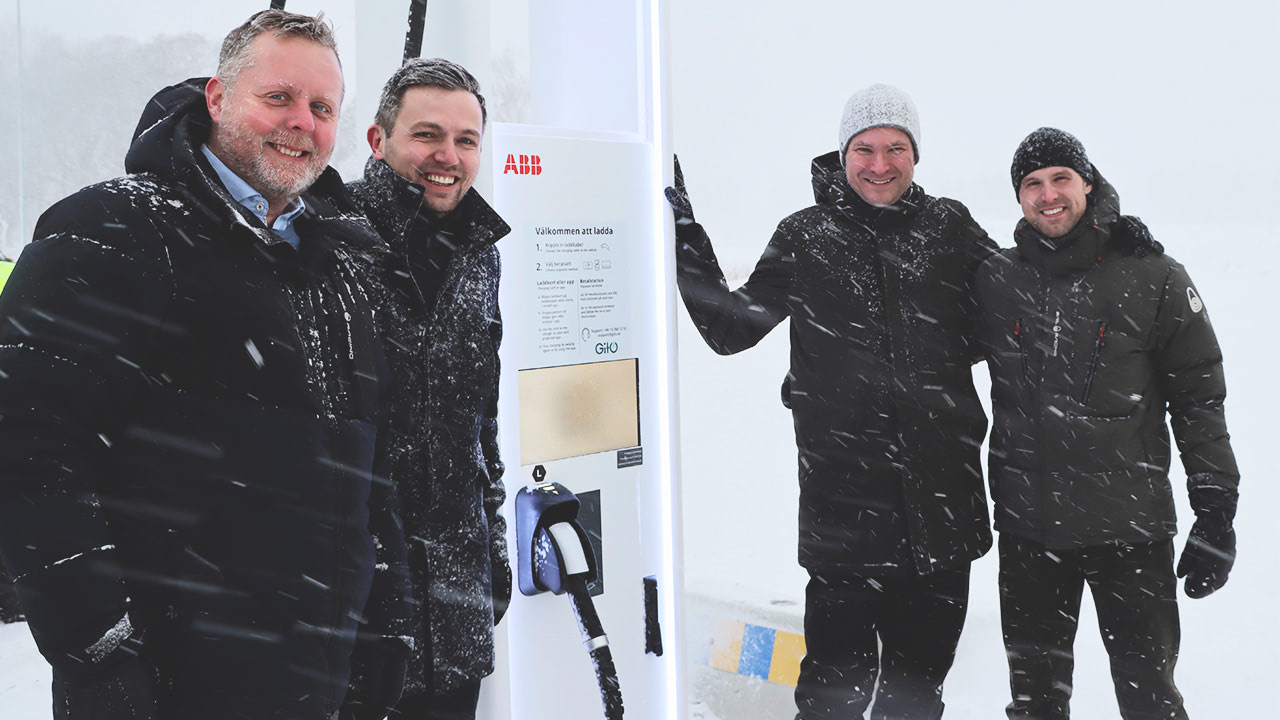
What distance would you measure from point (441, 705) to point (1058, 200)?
1865 mm

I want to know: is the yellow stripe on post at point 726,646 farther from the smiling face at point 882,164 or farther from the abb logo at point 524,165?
the abb logo at point 524,165

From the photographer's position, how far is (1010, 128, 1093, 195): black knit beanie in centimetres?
255

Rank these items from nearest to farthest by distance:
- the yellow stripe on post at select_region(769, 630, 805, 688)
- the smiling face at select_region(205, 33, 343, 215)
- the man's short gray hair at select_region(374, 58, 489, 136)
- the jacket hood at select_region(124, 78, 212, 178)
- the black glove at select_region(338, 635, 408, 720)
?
the jacket hood at select_region(124, 78, 212, 178), the smiling face at select_region(205, 33, 343, 215), the black glove at select_region(338, 635, 408, 720), the man's short gray hair at select_region(374, 58, 489, 136), the yellow stripe on post at select_region(769, 630, 805, 688)

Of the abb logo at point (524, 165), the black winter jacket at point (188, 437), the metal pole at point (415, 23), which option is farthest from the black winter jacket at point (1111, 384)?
the black winter jacket at point (188, 437)

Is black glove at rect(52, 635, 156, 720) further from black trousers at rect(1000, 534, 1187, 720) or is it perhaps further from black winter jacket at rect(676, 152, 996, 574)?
black trousers at rect(1000, 534, 1187, 720)

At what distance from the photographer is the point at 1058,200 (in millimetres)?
2555

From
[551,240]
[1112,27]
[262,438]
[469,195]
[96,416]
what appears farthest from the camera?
[1112,27]

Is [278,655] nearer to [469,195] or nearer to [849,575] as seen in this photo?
[469,195]

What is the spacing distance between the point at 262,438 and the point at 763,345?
6955mm

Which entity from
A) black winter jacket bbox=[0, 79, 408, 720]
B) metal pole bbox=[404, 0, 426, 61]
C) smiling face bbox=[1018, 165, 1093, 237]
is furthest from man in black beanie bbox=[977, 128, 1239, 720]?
black winter jacket bbox=[0, 79, 408, 720]

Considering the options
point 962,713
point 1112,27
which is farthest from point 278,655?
point 1112,27

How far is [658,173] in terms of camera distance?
2695mm

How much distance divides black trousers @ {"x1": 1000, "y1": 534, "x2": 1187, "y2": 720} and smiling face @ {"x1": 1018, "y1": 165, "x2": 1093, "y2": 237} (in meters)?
0.80

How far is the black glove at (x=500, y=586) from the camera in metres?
2.23
